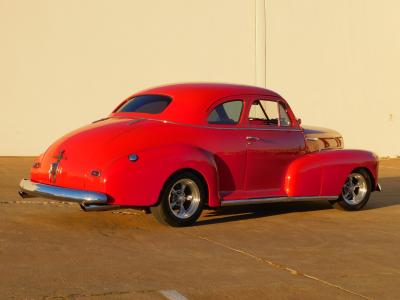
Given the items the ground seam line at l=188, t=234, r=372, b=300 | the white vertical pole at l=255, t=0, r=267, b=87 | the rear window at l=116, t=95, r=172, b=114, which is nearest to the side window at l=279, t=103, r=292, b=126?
the rear window at l=116, t=95, r=172, b=114

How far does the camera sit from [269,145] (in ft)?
32.5

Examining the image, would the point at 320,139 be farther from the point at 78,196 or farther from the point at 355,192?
the point at 78,196

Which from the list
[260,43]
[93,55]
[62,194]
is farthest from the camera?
[260,43]

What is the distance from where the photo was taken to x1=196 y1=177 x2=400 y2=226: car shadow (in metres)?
9.92

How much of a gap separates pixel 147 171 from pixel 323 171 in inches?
110

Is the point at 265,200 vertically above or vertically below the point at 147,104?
below

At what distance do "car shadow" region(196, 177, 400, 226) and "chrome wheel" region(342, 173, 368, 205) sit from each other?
36 cm

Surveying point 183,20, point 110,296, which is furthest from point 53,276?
point 183,20

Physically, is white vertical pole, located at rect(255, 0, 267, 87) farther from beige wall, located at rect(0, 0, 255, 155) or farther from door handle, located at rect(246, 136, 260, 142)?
door handle, located at rect(246, 136, 260, 142)

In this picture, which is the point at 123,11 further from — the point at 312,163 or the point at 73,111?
the point at 312,163

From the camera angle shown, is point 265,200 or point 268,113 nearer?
point 265,200

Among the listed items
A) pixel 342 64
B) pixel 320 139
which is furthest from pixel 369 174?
pixel 342 64

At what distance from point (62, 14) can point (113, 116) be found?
6.84 meters

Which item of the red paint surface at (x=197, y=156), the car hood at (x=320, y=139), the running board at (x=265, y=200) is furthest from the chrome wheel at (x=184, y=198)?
the car hood at (x=320, y=139)
